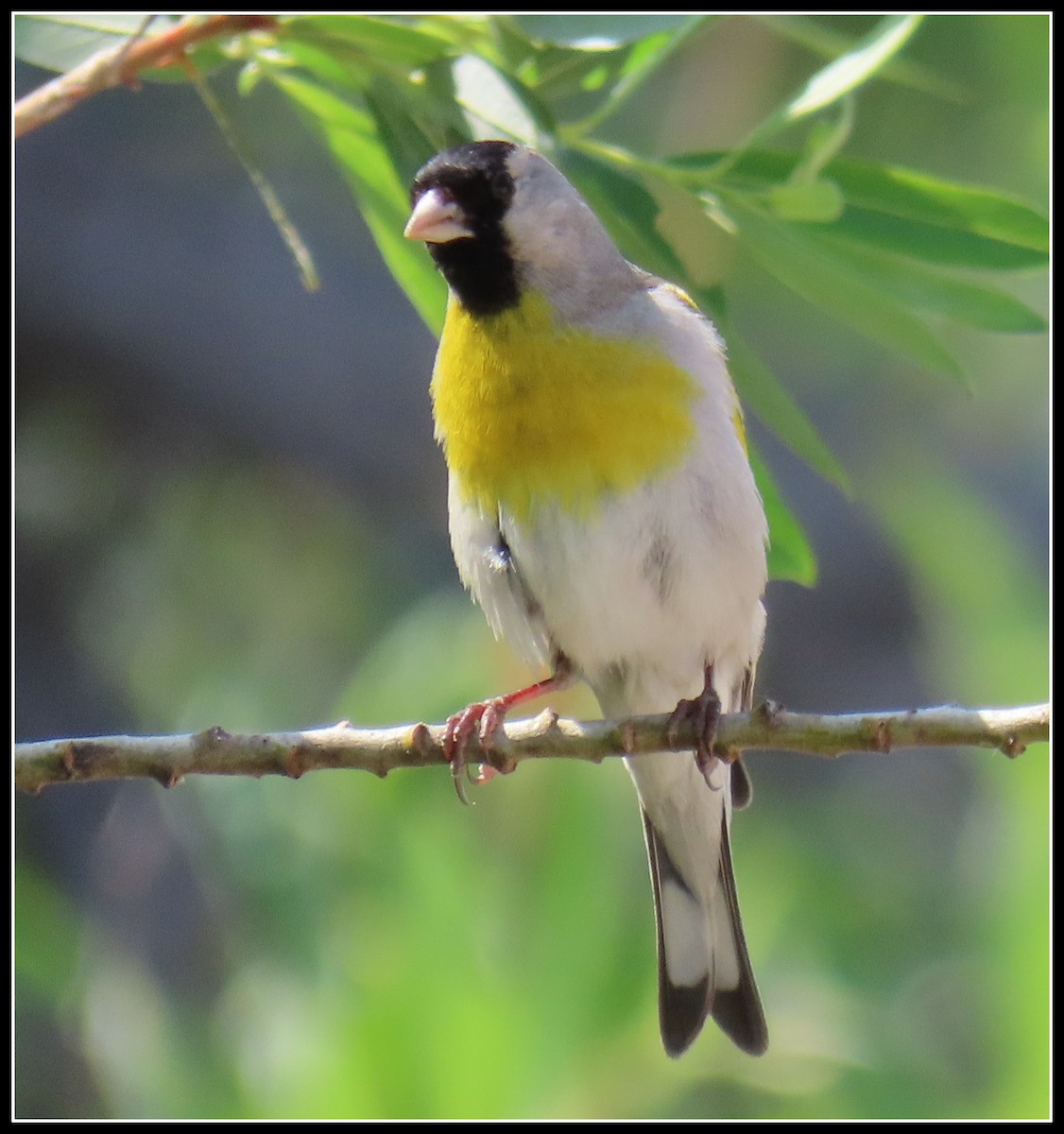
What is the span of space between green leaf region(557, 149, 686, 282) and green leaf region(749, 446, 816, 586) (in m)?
0.49

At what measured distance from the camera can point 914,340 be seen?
2191 millimetres

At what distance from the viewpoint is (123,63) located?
1.86 metres

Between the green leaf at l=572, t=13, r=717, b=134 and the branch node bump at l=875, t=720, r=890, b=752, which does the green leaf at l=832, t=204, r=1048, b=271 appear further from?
the branch node bump at l=875, t=720, r=890, b=752

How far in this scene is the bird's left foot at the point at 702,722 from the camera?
218 cm

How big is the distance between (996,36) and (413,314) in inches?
87.4

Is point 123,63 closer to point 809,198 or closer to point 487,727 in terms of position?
point 809,198

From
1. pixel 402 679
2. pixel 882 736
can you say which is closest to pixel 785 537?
pixel 882 736

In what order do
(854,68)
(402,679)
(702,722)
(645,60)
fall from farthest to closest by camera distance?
(402,679) → (702,722) → (645,60) → (854,68)

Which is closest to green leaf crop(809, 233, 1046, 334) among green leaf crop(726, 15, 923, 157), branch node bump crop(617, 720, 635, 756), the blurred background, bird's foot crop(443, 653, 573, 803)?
green leaf crop(726, 15, 923, 157)

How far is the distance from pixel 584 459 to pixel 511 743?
592 millimetres

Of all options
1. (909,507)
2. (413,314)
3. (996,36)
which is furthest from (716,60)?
(909,507)

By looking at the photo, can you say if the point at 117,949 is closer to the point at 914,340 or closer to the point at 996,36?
A: the point at 914,340

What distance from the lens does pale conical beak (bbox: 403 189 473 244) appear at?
7.95 ft

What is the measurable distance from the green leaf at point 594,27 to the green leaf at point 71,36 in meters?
0.54
